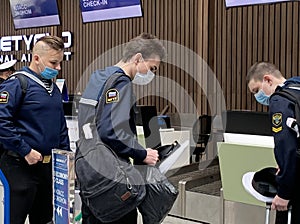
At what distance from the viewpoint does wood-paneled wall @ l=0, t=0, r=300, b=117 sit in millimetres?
6793

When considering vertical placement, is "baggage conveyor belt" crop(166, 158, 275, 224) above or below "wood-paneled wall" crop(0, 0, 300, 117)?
below

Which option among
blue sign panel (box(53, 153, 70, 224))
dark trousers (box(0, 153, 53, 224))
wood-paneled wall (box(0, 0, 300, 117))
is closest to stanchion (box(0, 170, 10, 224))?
dark trousers (box(0, 153, 53, 224))

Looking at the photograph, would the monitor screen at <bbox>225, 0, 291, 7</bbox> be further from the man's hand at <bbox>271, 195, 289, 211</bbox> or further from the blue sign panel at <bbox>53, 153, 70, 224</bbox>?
the blue sign panel at <bbox>53, 153, 70, 224</bbox>

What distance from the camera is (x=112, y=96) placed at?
193 centimetres

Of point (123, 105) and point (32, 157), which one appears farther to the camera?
point (32, 157)

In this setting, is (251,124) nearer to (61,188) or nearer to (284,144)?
(284,144)

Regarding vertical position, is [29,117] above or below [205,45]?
below

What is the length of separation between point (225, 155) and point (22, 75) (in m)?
1.23

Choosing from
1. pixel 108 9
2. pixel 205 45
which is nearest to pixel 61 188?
pixel 205 45

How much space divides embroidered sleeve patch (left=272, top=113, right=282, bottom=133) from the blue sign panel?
1024 mm

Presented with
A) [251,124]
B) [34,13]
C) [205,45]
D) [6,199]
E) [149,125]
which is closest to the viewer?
[6,199]

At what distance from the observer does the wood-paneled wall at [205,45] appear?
6.79 metres

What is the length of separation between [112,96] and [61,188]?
17.8 inches

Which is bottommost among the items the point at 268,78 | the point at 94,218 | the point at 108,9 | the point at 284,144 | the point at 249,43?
the point at 94,218
